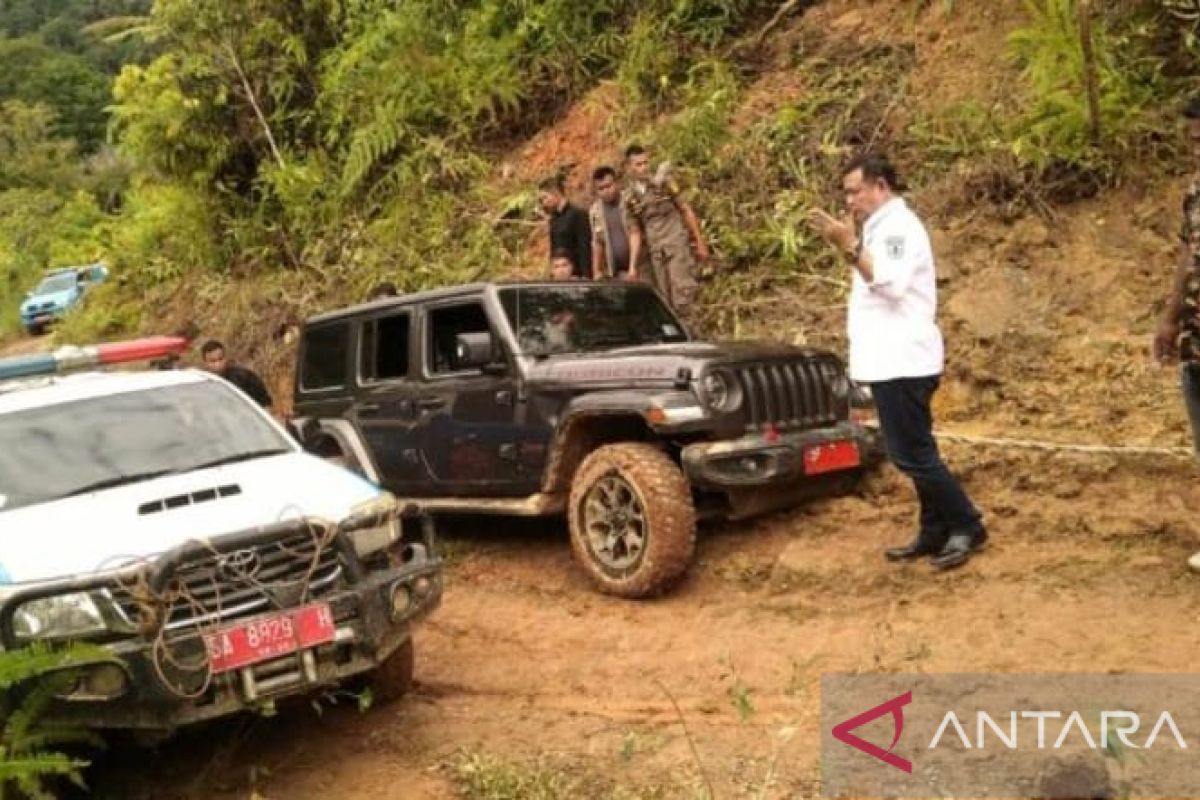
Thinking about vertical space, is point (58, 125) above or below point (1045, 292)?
above

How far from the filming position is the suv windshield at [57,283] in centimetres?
2408

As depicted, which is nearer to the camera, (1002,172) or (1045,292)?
(1045,292)

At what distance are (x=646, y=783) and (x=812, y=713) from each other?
819 mm

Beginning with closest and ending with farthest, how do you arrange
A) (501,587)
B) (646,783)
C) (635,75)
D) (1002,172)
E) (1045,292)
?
(646,783)
(501,587)
(1045,292)
(1002,172)
(635,75)

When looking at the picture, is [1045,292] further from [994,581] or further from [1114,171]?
[994,581]

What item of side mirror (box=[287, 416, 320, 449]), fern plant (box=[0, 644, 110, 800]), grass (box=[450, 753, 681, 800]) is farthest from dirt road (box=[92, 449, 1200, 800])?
side mirror (box=[287, 416, 320, 449])

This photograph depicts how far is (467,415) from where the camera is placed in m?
7.33

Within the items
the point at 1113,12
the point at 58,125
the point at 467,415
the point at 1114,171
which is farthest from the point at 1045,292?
the point at 58,125

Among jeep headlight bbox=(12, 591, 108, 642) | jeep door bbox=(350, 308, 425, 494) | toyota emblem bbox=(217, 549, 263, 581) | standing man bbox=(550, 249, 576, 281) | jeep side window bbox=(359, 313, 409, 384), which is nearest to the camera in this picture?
jeep headlight bbox=(12, 591, 108, 642)

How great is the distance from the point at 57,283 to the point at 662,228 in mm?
19233

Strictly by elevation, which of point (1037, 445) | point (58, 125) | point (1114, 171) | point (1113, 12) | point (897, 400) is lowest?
point (1037, 445)

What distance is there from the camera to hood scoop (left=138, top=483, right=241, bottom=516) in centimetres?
473

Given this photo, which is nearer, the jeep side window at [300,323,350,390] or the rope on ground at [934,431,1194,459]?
the rope on ground at [934,431,1194,459]

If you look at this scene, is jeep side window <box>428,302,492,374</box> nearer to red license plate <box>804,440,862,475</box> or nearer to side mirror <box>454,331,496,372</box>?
side mirror <box>454,331,496,372</box>
